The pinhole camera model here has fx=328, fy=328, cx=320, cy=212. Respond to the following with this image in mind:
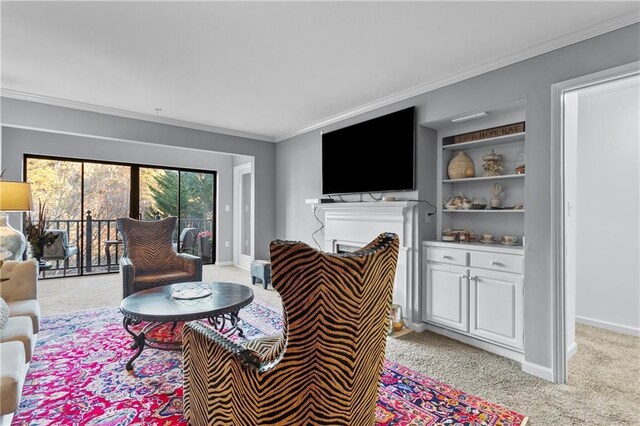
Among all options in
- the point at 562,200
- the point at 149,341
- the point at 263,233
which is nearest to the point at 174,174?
the point at 263,233

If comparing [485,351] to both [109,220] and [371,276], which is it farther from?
[109,220]

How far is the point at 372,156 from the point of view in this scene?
3.77 metres

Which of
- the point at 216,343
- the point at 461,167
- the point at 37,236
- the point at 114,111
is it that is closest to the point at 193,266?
the point at 114,111

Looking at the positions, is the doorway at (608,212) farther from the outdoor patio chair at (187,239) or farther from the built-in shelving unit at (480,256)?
the outdoor patio chair at (187,239)

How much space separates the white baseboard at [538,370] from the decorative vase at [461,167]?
1.72 m

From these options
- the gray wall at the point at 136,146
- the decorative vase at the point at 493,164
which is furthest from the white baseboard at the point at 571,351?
the gray wall at the point at 136,146

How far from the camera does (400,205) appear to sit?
10.9 feet

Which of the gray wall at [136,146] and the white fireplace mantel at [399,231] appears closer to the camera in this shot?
the white fireplace mantel at [399,231]

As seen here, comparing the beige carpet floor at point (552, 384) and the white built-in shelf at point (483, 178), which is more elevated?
the white built-in shelf at point (483, 178)

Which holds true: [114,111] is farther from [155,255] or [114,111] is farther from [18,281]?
[18,281]

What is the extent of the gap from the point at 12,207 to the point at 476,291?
13.3 feet

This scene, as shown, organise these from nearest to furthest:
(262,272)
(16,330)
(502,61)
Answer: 1. (16,330)
2. (502,61)
3. (262,272)

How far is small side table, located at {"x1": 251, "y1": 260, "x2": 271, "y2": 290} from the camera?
4.88 metres

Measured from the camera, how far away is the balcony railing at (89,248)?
575 cm
